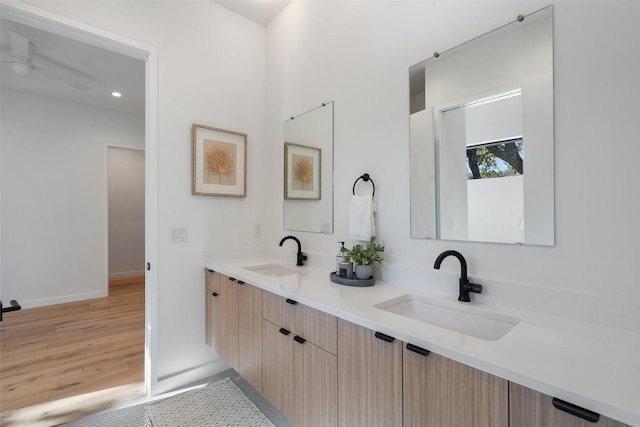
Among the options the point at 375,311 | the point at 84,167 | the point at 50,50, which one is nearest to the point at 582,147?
the point at 375,311

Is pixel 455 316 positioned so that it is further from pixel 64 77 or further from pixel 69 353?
pixel 64 77

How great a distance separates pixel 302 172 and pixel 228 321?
1159 mm

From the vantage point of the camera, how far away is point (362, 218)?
166 centimetres

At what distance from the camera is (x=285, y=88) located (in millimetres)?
2357

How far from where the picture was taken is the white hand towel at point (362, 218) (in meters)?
1.64

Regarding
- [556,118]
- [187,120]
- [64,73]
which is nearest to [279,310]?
[556,118]

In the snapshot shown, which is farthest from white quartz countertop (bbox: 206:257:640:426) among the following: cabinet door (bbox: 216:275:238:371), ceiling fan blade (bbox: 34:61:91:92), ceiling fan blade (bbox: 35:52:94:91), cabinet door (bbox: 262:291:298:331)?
ceiling fan blade (bbox: 34:61:91:92)

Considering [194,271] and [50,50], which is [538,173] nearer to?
[194,271]

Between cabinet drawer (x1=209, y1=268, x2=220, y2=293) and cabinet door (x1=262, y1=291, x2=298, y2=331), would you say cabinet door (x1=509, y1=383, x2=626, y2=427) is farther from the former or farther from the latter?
cabinet drawer (x1=209, y1=268, x2=220, y2=293)

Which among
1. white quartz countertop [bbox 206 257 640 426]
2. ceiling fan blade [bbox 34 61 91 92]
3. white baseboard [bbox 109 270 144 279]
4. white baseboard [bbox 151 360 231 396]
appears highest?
ceiling fan blade [bbox 34 61 91 92]

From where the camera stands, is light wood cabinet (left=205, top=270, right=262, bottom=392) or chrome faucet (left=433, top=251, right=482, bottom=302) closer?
chrome faucet (left=433, top=251, right=482, bottom=302)

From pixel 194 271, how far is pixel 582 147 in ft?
7.41

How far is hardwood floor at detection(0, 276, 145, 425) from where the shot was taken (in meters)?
1.99

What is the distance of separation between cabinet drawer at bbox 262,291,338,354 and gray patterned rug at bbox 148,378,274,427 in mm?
699
